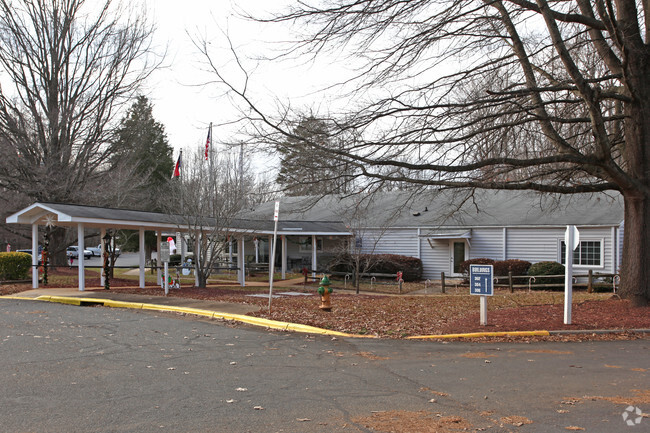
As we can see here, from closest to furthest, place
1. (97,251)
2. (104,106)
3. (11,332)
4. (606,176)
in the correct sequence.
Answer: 1. (11,332)
2. (606,176)
3. (104,106)
4. (97,251)

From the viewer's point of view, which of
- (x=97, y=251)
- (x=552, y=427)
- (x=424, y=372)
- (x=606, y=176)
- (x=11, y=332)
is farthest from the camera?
(x=97, y=251)

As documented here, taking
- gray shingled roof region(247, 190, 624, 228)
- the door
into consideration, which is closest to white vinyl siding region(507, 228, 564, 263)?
gray shingled roof region(247, 190, 624, 228)

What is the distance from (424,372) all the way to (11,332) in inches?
311

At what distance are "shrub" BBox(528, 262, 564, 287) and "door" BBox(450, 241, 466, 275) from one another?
4.38 metres

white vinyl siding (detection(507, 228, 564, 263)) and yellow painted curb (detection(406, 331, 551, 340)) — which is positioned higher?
white vinyl siding (detection(507, 228, 564, 263))

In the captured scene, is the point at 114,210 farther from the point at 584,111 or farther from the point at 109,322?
the point at 584,111

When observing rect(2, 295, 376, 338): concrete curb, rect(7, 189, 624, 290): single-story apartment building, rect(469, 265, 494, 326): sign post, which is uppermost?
rect(7, 189, 624, 290): single-story apartment building

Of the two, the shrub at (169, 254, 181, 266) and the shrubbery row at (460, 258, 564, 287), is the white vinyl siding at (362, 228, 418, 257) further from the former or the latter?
the shrub at (169, 254, 181, 266)

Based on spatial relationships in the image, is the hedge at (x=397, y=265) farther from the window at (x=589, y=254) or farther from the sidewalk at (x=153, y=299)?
the sidewalk at (x=153, y=299)

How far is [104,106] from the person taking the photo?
2850 cm

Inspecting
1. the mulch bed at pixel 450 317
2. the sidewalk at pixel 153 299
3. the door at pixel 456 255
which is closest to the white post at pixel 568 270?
the mulch bed at pixel 450 317

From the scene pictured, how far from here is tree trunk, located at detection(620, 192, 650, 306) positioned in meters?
12.9

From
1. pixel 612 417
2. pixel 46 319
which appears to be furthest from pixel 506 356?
pixel 46 319

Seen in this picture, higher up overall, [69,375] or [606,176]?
[606,176]
